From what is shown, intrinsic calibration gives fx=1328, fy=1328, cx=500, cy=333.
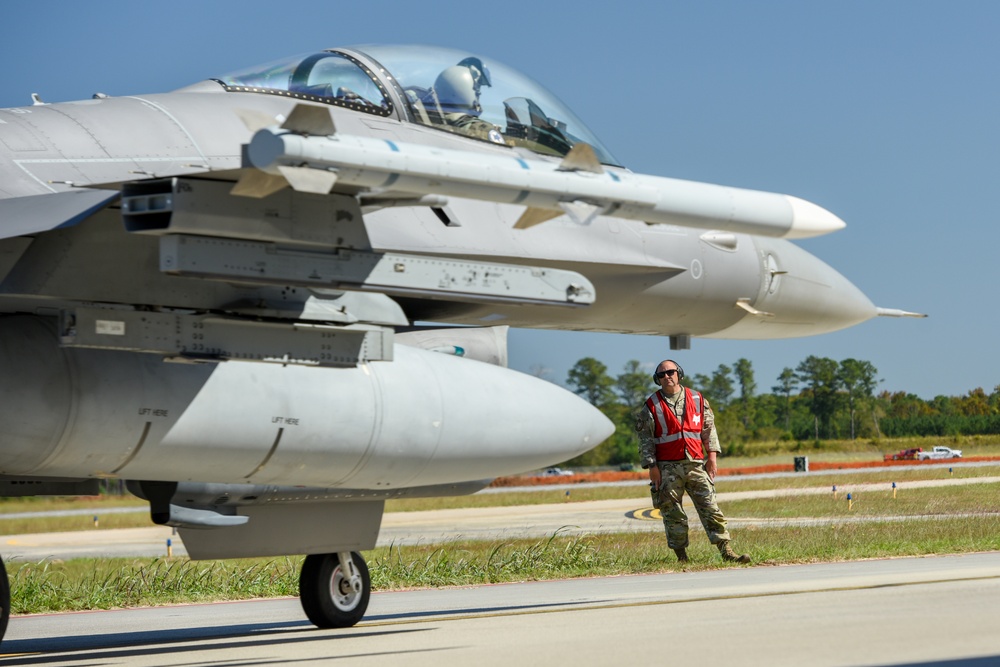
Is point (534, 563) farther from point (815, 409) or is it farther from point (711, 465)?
point (815, 409)

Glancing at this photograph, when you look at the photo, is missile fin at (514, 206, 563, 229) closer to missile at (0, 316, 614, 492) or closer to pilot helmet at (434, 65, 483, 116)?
missile at (0, 316, 614, 492)

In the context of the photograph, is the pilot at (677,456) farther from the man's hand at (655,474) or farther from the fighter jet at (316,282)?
the fighter jet at (316,282)

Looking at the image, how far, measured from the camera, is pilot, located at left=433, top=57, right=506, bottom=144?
1035cm

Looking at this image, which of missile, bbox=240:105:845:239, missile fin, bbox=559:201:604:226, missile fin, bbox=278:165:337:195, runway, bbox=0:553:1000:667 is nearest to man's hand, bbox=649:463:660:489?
runway, bbox=0:553:1000:667

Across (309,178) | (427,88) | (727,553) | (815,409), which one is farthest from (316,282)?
(815,409)

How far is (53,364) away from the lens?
797 cm

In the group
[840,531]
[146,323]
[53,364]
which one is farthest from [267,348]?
[840,531]

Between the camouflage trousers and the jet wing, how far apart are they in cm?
732

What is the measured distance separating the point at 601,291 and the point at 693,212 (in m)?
3.73

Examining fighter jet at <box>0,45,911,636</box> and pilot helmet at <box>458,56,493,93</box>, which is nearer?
fighter jet at <box>0,45,911,636</box>

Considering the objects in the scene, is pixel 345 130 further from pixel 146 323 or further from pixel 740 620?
pixel 740 620

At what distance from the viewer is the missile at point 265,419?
314 inches

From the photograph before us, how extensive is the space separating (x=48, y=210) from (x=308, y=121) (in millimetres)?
1867

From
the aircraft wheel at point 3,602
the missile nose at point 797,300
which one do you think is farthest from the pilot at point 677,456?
the aircraft wheel at point 3,602
